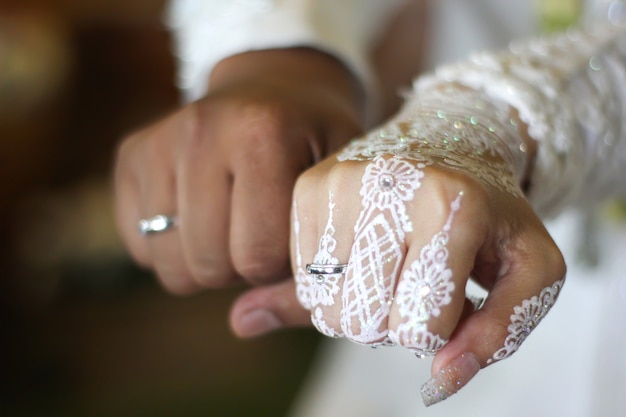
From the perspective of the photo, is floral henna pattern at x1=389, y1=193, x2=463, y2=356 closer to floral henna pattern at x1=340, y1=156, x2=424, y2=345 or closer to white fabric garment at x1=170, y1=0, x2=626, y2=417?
floral henna pattern at x1=340, y1=156, x2=424, y2=345

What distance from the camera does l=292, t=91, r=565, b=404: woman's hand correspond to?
0.93ft

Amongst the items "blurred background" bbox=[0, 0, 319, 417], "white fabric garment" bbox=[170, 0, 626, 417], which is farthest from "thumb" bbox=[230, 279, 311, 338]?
"blurred background" bbox=[0, 0, 319, 417]

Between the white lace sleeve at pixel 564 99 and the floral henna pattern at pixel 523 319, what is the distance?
0.12 m

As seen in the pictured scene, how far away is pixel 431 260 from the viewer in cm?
28

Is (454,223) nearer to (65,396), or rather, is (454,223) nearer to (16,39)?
(65,396)

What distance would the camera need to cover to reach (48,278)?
1.72 meters

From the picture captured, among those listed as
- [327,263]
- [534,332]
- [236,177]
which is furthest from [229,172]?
[534,332]

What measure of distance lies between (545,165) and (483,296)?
0.11 metres

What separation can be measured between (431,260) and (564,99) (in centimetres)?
20

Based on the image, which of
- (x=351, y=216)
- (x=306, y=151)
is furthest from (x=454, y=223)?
(x=306, y=151)

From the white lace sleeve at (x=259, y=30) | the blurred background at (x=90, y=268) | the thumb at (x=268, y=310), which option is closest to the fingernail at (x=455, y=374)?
the thumb at (x=268, y=310)

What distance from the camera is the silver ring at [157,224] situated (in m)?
0.46

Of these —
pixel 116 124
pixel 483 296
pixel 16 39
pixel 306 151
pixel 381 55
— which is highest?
pixel 16 39

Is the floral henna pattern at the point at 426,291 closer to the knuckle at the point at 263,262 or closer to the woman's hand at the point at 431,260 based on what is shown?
the woman's hand at the point at 431,260
